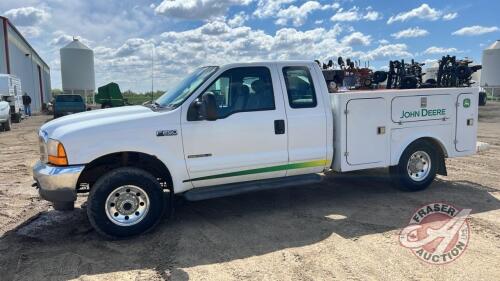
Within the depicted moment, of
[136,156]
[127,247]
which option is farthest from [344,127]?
[127,247]

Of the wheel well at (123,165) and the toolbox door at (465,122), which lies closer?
the wheel well at (123,165)

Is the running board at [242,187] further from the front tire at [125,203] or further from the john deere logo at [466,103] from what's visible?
the john deere logo at [466,103]

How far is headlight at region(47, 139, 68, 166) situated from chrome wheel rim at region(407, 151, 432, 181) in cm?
495

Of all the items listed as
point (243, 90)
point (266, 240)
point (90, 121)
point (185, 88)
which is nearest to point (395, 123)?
point (243, 90)

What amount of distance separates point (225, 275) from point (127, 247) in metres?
1.35

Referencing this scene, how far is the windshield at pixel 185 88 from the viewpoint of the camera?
542 cm

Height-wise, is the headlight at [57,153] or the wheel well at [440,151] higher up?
the headlight at [57,153]

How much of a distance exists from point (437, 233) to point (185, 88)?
3.57m

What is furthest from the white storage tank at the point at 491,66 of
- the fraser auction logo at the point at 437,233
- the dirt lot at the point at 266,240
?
the fraser auction logo at the point at 437,233

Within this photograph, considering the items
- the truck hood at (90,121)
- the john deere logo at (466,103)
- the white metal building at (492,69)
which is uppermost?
the white metal building at (492,69)

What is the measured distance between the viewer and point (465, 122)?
7.04 metres

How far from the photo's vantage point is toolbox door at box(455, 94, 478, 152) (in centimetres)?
696

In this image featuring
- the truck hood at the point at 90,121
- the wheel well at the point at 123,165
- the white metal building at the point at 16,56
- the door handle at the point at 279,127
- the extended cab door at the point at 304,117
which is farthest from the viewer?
the white metal building at the point at 16,56

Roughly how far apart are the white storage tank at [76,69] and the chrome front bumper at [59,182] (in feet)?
162
